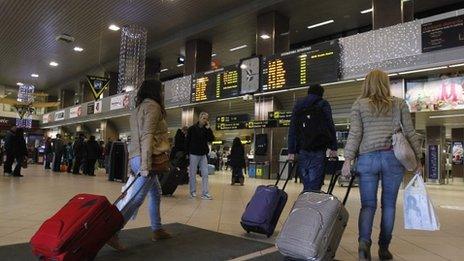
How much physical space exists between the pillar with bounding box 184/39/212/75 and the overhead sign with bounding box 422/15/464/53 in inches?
364

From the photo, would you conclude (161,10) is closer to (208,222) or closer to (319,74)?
(319,74)

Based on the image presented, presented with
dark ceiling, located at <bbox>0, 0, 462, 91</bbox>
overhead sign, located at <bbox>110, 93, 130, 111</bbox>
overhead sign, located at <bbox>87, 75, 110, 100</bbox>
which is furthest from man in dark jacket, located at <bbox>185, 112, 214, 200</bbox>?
overhead sign, located at <bbox>110, 93, 130, 111</bbox>

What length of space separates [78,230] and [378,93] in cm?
241

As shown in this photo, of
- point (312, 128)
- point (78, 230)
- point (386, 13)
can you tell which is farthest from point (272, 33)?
point (78, 230)

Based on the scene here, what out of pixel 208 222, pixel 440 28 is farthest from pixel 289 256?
pixel 440 28

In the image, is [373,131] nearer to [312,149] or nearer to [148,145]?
[312,149]

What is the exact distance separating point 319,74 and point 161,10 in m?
6.13

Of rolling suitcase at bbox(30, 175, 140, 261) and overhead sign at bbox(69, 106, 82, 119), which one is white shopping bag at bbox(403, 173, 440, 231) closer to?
rolling suitcase at bbox(30, 175, 140, 261)

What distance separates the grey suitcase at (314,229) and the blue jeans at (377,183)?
0.36 meters

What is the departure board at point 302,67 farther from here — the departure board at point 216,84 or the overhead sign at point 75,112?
the overhead sign at point 75,112

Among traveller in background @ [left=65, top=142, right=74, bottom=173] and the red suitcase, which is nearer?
the red suitcase

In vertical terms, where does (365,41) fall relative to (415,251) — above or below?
above

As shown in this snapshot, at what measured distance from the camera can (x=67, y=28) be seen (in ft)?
52.7

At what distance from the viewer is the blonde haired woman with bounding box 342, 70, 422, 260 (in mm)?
3139
